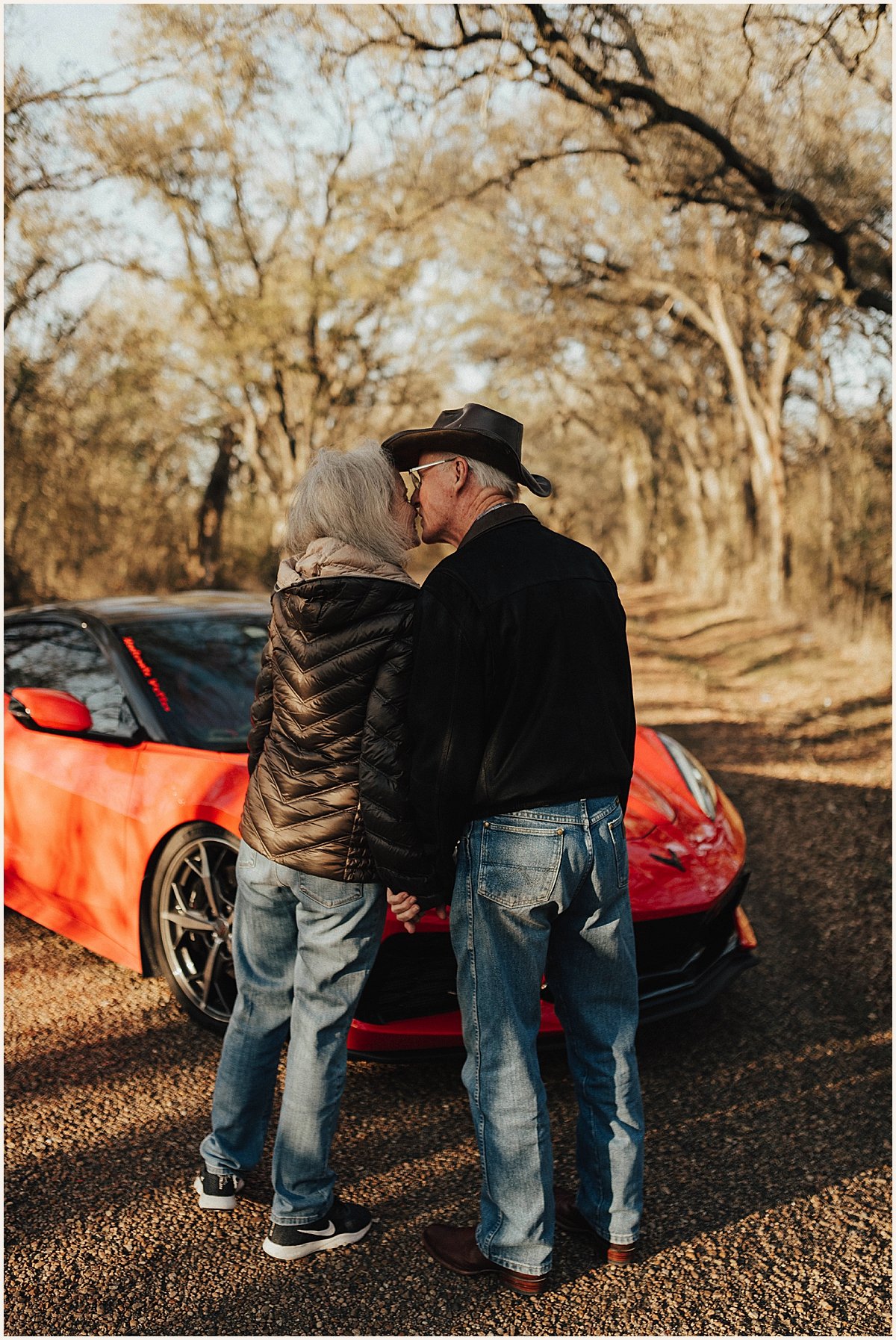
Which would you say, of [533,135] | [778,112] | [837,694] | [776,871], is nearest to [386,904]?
[776,871]

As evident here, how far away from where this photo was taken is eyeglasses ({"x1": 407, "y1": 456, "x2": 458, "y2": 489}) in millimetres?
2543

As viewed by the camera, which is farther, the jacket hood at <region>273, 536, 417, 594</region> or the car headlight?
the car headlight

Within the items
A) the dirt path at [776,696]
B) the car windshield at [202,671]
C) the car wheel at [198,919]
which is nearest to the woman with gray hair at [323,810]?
the car wheel at [198,919]

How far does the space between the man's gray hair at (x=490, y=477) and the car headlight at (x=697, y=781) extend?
1.84 meters

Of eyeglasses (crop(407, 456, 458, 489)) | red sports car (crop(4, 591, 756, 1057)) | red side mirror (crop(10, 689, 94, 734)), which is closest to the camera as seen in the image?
eyeglasses (crop(407, 456, 458, 489))

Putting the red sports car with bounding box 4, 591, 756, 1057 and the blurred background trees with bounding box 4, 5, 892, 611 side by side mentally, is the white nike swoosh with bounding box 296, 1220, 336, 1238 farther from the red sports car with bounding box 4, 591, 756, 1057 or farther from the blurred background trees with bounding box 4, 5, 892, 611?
the blurred background trees with bounding box 4, 5, 892, 611

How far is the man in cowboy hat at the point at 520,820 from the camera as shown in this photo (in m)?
2.35

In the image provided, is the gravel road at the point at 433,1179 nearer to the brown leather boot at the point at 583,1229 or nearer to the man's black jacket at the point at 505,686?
the brown leather boot at the point at 583,1229

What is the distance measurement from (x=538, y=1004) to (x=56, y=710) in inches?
90.3

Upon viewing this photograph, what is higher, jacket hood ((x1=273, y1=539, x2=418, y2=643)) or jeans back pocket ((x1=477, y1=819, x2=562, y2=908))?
jacket hood ((x1=273, y1=539, x2=418, y2=643))

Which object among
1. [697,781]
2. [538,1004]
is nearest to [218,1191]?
[538,1004]

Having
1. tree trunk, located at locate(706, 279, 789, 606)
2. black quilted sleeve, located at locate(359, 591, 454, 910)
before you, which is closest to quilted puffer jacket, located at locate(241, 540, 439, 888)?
black quilted sleeve, located at locate(359, 591, 454, 910)

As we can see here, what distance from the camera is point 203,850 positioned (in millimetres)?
3607

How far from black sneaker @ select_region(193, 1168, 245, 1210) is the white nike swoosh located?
0.28 m
